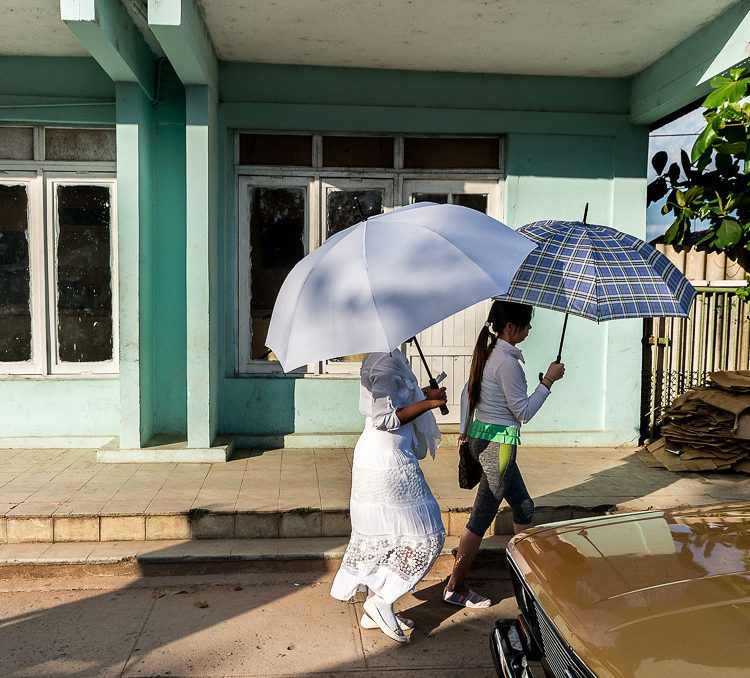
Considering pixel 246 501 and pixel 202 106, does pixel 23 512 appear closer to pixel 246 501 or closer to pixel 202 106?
pixel 246 501

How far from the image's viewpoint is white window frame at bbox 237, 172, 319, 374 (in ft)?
23.6

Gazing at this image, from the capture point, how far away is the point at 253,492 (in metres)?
5.56

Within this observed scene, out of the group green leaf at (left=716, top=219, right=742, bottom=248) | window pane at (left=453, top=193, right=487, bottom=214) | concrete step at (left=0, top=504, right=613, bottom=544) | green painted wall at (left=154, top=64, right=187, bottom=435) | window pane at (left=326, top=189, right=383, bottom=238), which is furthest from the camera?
window pane at (left=453, top=193, right=487, bottom=214)

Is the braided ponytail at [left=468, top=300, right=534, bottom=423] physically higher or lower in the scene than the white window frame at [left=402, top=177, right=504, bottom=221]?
lower

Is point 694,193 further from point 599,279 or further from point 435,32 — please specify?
point 599,279

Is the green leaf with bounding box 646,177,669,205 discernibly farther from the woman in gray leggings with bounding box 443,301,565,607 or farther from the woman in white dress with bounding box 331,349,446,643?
the woman in white dress with bounding box 331,349,446,643

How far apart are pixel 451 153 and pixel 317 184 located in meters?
1.39

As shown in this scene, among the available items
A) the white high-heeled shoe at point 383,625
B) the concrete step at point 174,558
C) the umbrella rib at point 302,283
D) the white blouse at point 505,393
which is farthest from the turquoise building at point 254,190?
the umbrella rib at point 302,283

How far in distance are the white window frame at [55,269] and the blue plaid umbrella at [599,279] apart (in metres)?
4.64

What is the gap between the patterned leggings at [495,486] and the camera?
4020 mm

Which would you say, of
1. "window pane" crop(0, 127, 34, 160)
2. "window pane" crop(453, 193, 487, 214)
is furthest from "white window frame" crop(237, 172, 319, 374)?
"window pane" crop(0, 127, 34, 160)

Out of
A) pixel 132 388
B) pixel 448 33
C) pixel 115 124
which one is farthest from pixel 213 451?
pixel 448 33

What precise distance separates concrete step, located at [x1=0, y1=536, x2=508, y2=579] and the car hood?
2095 mm

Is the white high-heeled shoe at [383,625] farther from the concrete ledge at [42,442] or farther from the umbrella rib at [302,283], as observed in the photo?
the concrete ledge at [42,442]
